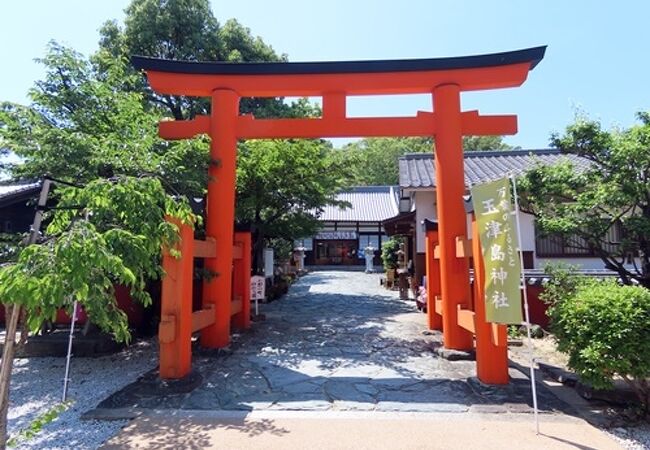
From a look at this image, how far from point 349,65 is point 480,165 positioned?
1073cm

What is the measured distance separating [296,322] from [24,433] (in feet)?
25.7

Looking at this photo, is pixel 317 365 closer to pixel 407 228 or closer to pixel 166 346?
pixel 166 346

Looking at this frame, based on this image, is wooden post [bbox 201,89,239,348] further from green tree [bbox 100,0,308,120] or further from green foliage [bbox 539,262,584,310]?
green tree [bbox 100,0,308,120]

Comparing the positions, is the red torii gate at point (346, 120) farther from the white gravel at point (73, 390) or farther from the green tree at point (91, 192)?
the white gravel at point (73, 390)

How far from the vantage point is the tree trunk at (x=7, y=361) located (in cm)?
272

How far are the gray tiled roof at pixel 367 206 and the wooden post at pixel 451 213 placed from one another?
2224 cm

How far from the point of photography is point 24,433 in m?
2.82

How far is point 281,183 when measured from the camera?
435 inches

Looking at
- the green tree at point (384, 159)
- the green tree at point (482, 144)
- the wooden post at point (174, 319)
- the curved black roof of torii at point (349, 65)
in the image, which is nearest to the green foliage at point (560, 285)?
the curved black roof of torii at point (349, 65)

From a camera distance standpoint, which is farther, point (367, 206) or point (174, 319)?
point (367, 206)

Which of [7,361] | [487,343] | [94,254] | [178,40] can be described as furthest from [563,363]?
[178,40]

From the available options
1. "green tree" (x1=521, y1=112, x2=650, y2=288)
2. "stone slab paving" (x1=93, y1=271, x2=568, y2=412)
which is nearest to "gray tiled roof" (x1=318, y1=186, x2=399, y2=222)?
"stone slab paving" (x1=93, y1=271, x2=568, y2=412)

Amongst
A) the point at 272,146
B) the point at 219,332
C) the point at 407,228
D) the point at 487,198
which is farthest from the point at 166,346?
the point at 407,228

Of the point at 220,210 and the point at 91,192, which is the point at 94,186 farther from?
the point at 220,210
